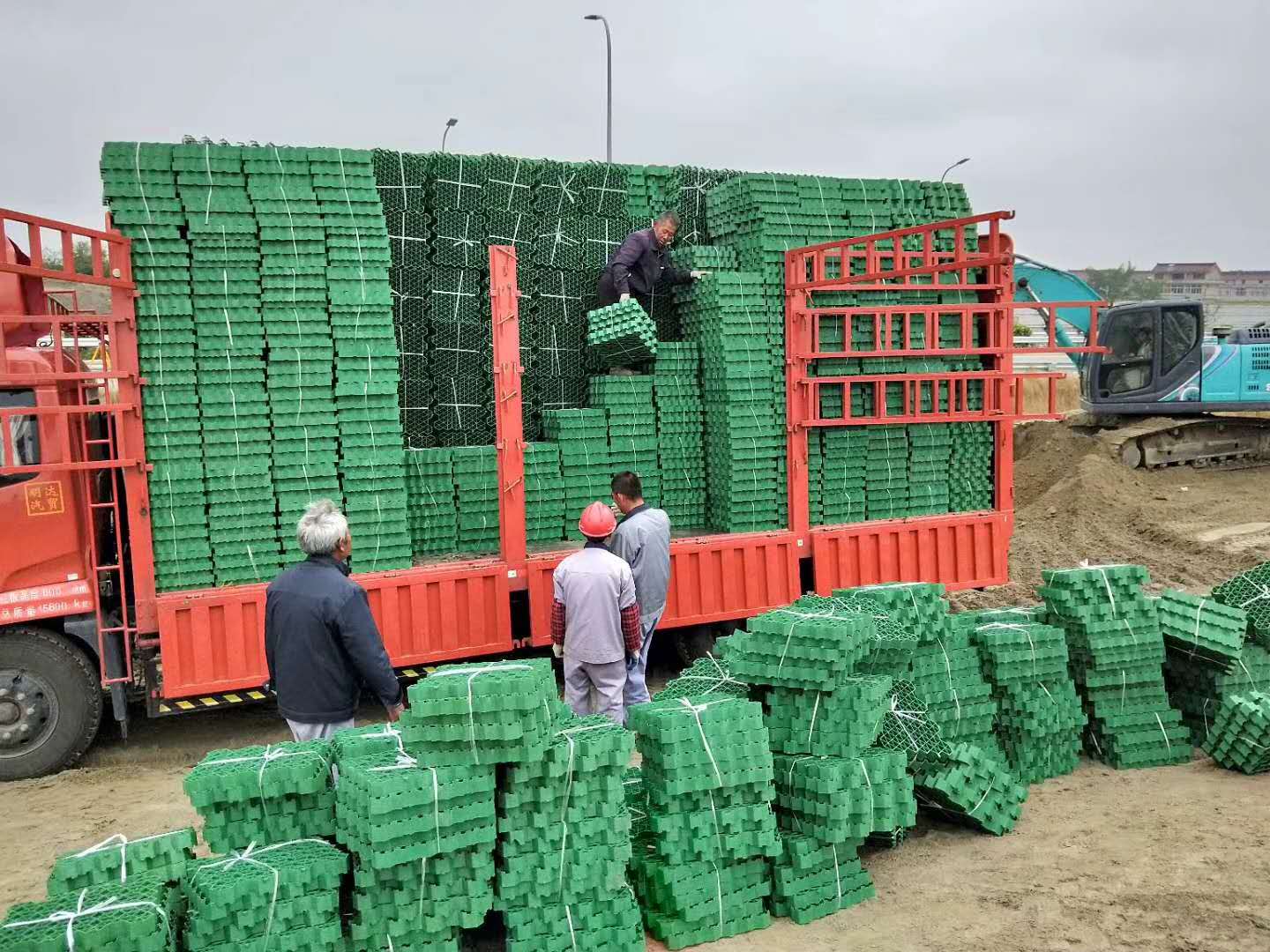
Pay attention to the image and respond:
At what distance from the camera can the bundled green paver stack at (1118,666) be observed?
8.11m

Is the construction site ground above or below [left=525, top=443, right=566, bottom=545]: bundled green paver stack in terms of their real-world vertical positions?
below

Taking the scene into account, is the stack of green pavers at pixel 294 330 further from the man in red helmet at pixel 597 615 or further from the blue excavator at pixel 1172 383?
the blue excavator at pixel 1172 383

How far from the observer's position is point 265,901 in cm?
472

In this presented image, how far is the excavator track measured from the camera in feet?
67.6

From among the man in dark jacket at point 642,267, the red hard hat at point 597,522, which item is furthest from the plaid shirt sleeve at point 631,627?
the man in dark jacket at point 642,267

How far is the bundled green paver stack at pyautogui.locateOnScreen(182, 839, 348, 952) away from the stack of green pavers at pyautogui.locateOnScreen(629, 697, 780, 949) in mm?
1684

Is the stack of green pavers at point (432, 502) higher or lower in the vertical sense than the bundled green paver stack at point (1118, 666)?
higher

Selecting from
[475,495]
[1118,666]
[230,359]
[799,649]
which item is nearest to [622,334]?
[475,495]

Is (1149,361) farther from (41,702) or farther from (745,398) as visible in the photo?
(41,702)

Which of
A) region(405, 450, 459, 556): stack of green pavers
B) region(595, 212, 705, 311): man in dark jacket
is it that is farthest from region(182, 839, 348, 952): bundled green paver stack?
region(595, 212, 705, 311): man in dark jacket

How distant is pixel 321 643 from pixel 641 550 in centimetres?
301

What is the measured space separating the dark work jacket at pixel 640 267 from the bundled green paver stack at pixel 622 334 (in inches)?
10.4

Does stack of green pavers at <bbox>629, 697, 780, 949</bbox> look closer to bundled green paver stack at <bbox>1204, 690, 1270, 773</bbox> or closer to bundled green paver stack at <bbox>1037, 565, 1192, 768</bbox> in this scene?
bundled green paver stack at <bbox>1037, 565, 1192, 768</bbox>

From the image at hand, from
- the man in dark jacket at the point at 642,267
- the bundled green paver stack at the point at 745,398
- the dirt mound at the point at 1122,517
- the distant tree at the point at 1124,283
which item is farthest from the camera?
the distant tree at the point at 1124,283
